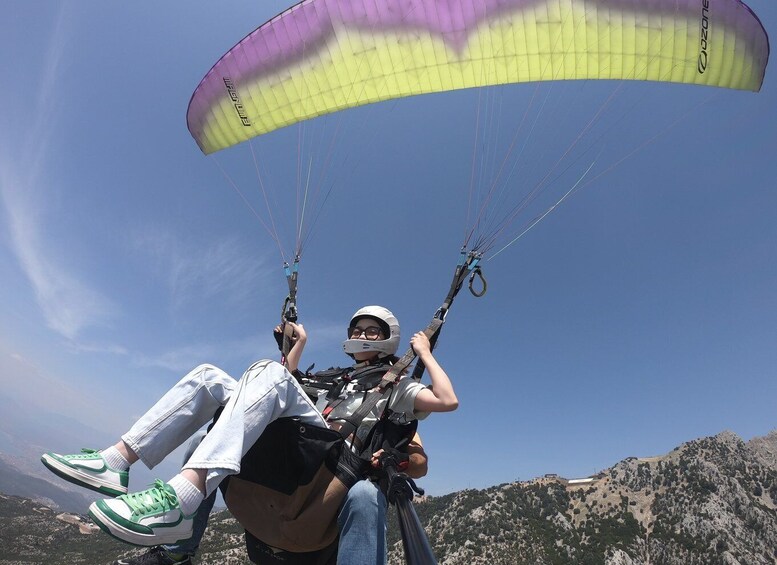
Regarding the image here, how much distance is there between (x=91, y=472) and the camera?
2385 mm

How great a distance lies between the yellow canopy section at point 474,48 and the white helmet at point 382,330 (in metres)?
4.93

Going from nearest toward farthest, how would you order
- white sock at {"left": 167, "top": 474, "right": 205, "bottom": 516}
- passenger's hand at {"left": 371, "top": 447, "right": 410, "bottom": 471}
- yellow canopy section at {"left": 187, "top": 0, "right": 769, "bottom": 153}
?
1. white sock at {"left": 167, "top": 474, "right": 205, "bottom": 516}
2. passenger's hand at {"left": 371, "top": 447, "right": 410, "bottom": 471}
3. yellow canopy section at {"left": 187, "top": 0, "right": 769, "bottom": 153}

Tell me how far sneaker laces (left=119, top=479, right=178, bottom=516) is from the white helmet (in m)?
2.17

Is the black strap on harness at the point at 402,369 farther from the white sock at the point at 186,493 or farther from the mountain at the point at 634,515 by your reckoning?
the mountain at the point at 634,515

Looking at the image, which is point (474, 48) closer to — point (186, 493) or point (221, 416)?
point (221, 416)

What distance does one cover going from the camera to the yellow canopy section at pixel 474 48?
6414 millimetres

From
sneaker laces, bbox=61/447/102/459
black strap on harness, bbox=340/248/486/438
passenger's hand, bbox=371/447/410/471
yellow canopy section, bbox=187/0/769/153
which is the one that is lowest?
sneaker laces, bbox=61/447/102/459

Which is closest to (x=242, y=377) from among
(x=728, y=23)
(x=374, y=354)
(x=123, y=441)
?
(x=123, y=441)

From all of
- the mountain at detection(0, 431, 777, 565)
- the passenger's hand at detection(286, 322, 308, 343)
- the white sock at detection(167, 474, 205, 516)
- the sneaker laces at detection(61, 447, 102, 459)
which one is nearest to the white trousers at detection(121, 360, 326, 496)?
the white sock at detection(167, 474, 205, 516)

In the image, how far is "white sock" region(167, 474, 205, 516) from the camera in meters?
2.22

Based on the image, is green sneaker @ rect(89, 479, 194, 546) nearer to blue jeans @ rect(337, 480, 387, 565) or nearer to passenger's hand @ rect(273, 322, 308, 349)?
blue jeans @ rect(337, 480, 387, 565)

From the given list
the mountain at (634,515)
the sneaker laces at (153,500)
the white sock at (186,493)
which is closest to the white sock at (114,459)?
the sneaker laces at (153,500)

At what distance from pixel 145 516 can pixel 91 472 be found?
57cm

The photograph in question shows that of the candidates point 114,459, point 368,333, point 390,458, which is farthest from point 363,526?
point 368,333
